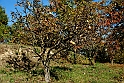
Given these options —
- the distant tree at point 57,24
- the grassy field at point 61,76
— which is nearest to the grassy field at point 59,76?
the grassy field at point 61,76

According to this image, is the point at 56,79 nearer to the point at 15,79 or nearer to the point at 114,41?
the point at 15,79

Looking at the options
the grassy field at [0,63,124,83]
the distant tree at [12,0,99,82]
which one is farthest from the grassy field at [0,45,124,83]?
the distant tree at [12,0,99,82]

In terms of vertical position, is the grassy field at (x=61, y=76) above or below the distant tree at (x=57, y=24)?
below

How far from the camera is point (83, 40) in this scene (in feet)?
62.2

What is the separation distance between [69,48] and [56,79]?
3.96 metres

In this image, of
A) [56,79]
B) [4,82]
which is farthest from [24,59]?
[4,82]

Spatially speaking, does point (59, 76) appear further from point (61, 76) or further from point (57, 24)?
point (57, 24)

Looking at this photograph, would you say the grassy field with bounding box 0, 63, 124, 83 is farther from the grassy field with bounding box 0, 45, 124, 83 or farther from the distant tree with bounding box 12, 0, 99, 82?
the distant tree with bounding box 12, 0, 99, 82

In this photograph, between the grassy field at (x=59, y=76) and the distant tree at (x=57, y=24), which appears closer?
the distant tree at (x=57, y=24)

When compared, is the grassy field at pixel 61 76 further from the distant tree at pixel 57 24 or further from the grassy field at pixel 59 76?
the distant tree at pixel 57 24

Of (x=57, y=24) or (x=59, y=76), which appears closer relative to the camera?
(x=57, y=24)

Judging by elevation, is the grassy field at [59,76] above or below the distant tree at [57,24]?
below

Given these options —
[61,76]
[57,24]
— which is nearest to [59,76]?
[61,76]

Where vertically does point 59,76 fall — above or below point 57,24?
below
